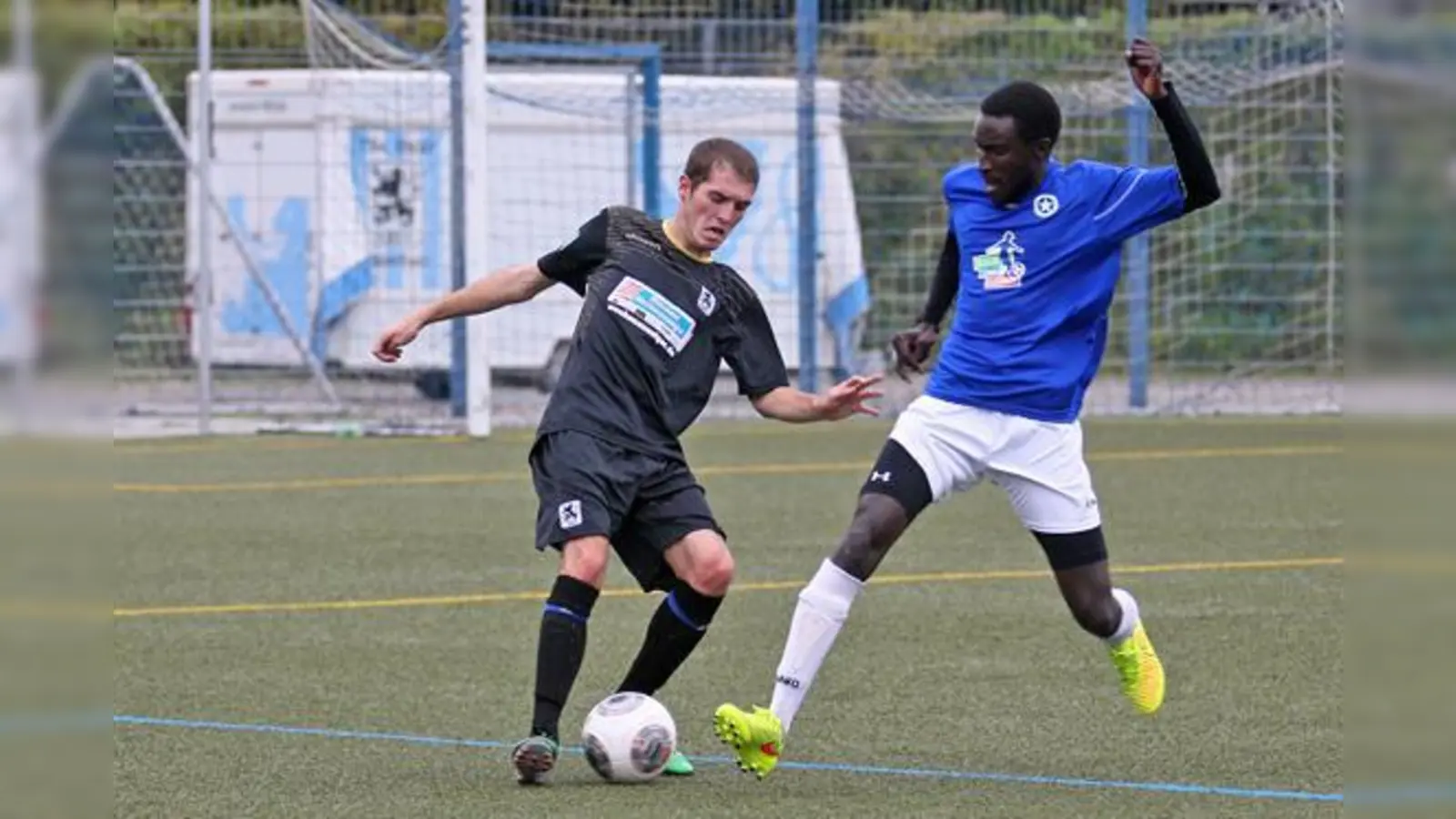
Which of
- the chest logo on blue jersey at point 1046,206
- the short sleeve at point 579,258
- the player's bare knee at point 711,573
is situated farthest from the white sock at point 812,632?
the chest logo on blue jersey at point 1046,206

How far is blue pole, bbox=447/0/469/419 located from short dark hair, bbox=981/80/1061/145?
37.0ft

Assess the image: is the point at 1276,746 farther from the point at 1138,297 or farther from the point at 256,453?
the point at 1138,297

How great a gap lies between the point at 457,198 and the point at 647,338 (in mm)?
12551

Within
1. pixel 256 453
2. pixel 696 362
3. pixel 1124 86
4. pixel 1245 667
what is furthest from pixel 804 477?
pixel 696 362

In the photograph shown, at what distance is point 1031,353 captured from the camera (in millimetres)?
7664

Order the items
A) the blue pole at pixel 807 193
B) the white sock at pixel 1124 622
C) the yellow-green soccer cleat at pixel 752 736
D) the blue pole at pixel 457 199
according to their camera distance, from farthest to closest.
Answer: the blue pole at pixel 807 193 < the blue pole at pixel 457 199 < the white sock at pixel 1124 622 < the yellow-green soccer cleat at pixel 752 736

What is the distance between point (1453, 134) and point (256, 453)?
55.1 feet

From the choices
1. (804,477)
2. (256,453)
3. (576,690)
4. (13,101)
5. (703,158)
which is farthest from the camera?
(256,453)

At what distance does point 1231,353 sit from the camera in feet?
73.1

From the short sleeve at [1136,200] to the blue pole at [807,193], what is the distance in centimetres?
1344

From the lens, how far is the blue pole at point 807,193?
839 inches

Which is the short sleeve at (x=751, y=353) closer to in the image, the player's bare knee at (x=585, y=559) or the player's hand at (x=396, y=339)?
the player's bare knee at (x=585, y=559)

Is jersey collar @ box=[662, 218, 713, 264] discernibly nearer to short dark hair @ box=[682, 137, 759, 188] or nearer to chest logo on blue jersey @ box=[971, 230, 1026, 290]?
short dark hair @ box=[682, 137, 759, 188]

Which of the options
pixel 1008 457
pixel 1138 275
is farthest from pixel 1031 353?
pixel 1138 275
